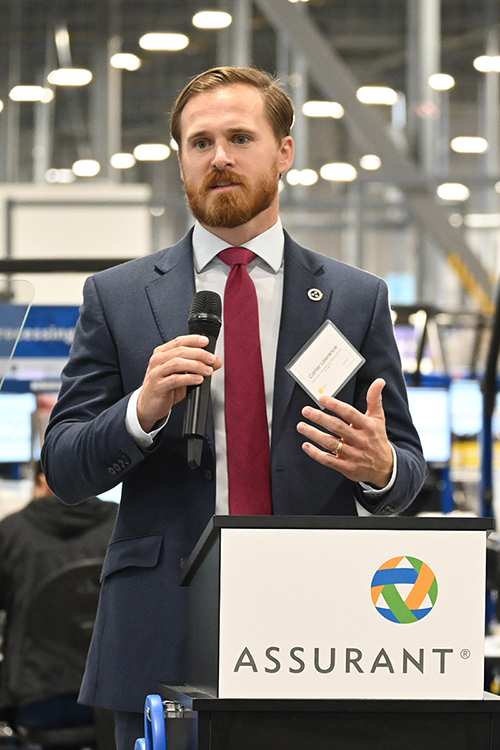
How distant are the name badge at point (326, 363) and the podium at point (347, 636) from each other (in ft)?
1.13

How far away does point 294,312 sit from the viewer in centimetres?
185

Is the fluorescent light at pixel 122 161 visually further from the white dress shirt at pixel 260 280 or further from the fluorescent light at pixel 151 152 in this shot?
the white dress shirt at pixel 260 280

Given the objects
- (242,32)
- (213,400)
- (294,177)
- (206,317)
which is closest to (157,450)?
(213,400)

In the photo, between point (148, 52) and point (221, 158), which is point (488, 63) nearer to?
point (148, 52)

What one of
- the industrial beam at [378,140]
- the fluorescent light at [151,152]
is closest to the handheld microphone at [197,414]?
the industrial beam at [378,140]

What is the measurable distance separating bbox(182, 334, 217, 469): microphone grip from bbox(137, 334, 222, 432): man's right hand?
17mm

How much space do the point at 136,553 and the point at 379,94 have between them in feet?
43.7

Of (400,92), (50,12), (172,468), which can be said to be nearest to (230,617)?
(172,468)

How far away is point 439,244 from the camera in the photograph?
7695 millimetres

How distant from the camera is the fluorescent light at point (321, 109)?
1466 centimetres

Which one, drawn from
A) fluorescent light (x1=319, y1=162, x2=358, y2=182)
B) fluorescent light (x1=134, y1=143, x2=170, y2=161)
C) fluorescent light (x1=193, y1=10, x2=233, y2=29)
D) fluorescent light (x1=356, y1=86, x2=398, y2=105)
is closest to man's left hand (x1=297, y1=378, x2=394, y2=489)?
fluorescent light (x1=193, y1=10, x2=233, y2=29)

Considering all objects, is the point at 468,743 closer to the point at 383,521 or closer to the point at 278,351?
the point at 383,521

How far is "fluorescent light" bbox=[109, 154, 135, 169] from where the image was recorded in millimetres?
13886

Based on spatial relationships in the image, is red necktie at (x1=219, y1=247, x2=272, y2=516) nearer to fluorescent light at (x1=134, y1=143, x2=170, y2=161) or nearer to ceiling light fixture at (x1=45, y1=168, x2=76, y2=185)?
ceiling light fixture at (x1=45, y1=168, x2=76, y2=185)
